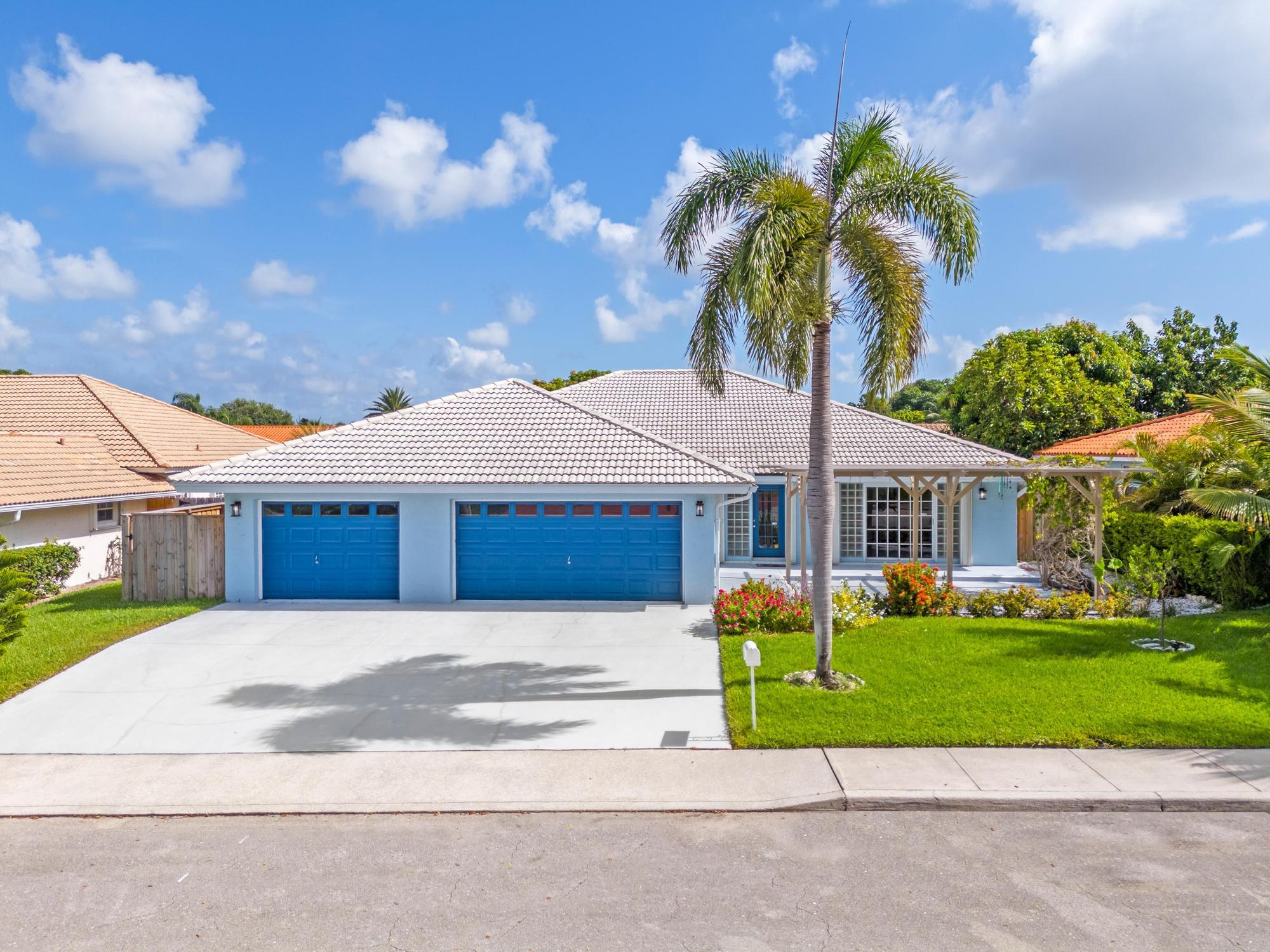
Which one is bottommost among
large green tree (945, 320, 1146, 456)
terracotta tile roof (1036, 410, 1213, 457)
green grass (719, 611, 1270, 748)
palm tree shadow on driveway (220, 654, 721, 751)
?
palm tree shadow on driveway (220, 654, 721, 751)

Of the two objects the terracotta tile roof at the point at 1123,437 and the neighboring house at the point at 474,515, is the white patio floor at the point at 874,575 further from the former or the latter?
the terracotta tile roof at the point at 1123,437

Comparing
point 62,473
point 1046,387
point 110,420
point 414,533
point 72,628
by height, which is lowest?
point 72,628

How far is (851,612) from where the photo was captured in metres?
12.5

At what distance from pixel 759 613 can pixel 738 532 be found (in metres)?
8.02

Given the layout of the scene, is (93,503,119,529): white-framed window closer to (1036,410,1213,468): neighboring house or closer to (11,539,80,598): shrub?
(11,539,80,598): shrub

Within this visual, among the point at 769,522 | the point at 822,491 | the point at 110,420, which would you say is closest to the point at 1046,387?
the point at 769,522

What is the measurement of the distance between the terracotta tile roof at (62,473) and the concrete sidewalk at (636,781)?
11.7 meters

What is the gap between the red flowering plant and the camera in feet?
41.2

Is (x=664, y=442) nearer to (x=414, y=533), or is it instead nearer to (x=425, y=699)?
(x=414, y=533)

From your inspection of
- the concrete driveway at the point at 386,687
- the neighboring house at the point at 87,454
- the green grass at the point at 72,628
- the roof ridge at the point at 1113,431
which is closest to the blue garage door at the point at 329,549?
the concrete driveway at the point at 386,687

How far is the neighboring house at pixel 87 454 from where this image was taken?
17344 millimetres

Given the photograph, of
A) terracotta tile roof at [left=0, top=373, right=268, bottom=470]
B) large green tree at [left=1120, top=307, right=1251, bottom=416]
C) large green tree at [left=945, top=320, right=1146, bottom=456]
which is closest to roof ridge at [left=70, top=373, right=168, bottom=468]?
terracotta tile roof at [left=0, top=373, right=268, bottom=470]

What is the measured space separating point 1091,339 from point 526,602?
26.3 metres

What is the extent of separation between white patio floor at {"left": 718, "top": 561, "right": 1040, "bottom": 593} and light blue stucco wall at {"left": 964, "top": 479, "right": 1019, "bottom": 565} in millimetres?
266
